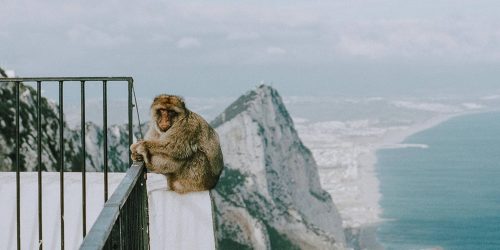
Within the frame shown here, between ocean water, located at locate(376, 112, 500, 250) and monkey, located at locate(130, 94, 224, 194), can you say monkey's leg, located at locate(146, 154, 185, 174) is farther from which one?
ocean water, located at locate(376, 112, 500, 250)

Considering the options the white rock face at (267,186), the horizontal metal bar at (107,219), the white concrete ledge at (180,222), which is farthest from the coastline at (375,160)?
the horizontal metal bar at (107,219)

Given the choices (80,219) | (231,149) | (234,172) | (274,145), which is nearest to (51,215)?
(80,219)

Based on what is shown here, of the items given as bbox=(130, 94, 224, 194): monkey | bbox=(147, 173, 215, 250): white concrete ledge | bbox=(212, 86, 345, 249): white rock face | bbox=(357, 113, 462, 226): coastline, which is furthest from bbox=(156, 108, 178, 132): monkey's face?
bbox=(357, 113, 462, 226): coastline

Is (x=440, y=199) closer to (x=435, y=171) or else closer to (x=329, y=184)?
(x=435, y=171)

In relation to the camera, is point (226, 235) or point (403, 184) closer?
point (226, 235)

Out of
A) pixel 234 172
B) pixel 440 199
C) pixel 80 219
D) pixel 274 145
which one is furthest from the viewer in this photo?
pixel 440 199

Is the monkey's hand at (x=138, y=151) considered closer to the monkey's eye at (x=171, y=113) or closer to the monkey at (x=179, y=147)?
the monkey at (x=179, y=147)
